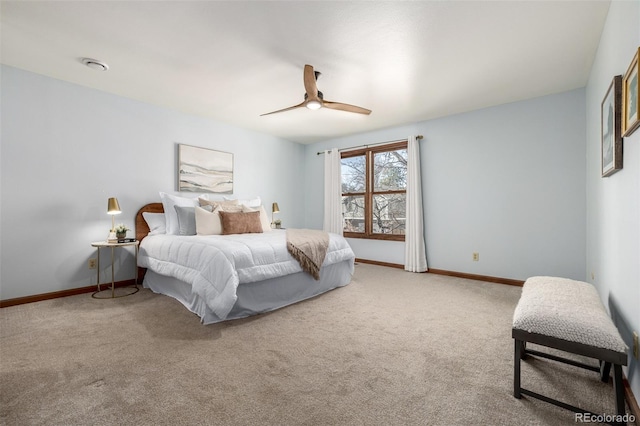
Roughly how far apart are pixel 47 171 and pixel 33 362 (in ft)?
7.51

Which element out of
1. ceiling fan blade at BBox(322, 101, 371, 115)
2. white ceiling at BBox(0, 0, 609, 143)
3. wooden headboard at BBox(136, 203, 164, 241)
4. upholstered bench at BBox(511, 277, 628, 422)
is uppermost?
white ceiling at BBox(0, 0, 609, 143)

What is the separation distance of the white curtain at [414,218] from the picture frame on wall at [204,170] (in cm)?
299

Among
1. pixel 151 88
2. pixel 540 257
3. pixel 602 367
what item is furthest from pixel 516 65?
pixel 151 88

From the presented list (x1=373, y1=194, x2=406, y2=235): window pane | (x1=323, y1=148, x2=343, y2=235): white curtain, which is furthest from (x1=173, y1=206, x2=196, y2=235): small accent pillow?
(x1=373, y1=194, x2=406, y2=235): window pane

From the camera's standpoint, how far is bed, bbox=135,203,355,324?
2.51 meters

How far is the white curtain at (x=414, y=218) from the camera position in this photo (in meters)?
4.66

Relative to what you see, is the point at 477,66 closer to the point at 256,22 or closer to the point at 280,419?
the point at 256,22

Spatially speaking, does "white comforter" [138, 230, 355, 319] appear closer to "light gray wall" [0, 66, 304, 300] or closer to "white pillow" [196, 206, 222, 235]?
"white pillow" [196, 206, 222, 235]

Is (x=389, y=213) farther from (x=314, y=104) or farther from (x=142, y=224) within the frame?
(x=142, y=224)

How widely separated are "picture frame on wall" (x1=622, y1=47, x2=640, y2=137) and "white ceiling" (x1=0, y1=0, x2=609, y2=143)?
91 cm

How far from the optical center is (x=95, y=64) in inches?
115

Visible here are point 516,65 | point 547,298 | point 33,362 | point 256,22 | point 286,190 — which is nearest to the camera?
point 547,298

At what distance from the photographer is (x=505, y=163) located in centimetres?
399

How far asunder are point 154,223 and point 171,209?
324 millimetres
